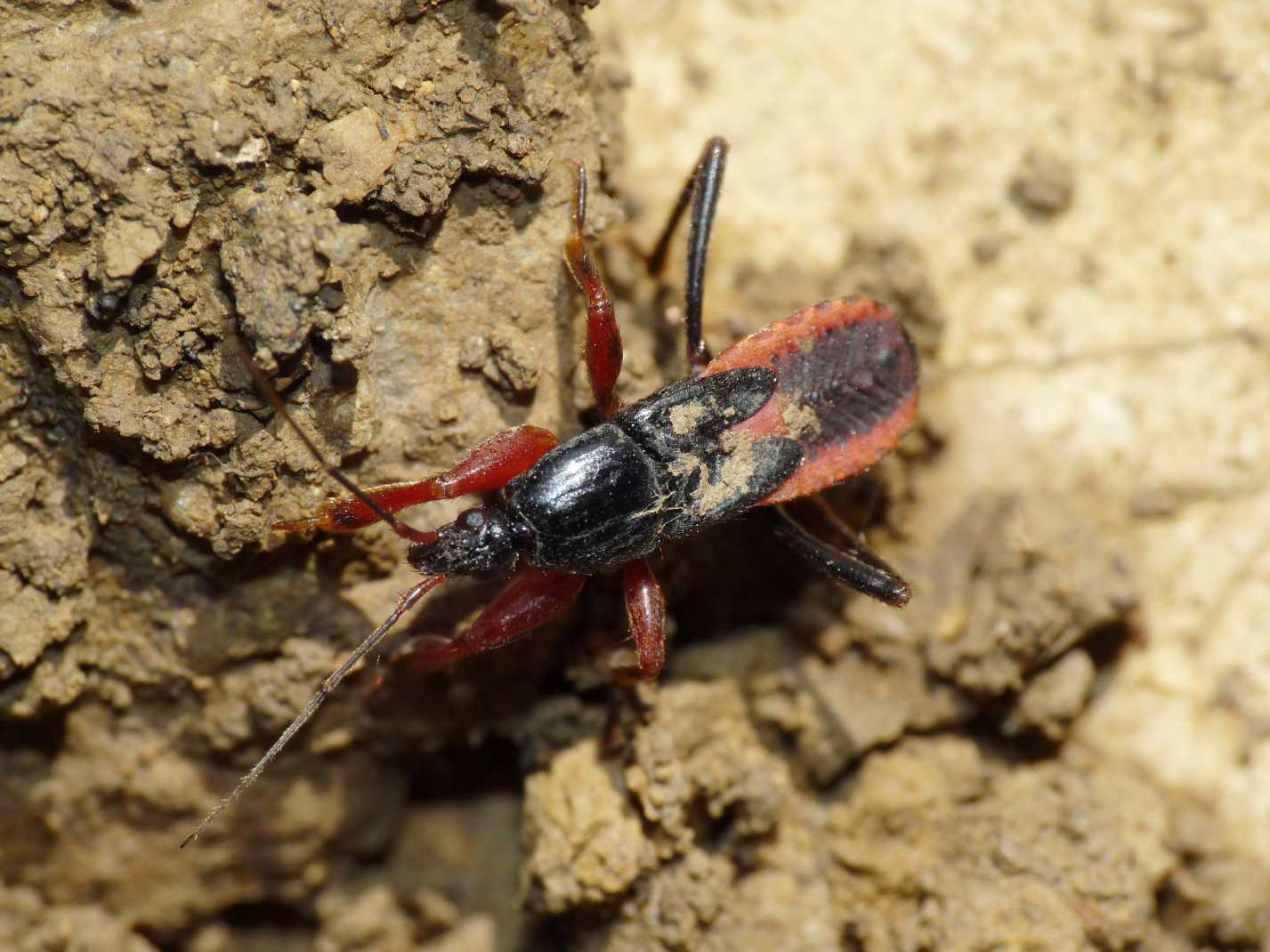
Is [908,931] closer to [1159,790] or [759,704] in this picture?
[759,704]

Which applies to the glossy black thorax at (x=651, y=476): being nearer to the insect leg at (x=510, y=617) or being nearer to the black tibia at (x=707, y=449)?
the black tibia at (x=707, y=449)

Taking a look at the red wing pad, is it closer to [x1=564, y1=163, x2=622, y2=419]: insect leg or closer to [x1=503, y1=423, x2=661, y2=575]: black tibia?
[x1=564, y1=163, x2=622, y2=419]: insect leg

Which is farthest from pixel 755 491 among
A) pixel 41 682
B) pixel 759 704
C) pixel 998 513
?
pixel 41 682

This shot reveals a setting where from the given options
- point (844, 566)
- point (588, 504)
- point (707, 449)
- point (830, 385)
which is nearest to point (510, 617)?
point (588, 504)

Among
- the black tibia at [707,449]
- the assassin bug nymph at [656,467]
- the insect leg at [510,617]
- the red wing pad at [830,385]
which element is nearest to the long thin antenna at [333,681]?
the assassin bug nymph at [656,467]

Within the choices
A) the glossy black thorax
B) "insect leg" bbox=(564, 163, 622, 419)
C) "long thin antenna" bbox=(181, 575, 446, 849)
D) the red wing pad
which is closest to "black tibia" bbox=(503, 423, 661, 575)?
the glossy black thorax

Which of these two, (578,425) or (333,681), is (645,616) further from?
(333,681)
